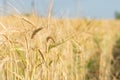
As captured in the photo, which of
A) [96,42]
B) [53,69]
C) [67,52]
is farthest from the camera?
[96,42]

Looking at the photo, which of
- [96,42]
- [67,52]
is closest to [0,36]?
[67,52]

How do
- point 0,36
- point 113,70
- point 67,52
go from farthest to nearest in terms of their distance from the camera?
point 113,70 < point 67,52 < point 0,36

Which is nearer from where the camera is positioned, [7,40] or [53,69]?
[7,40]

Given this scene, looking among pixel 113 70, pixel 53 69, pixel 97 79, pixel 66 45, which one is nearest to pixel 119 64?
pixel 113 70

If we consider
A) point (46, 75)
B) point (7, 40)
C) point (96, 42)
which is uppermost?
point (96, 42)

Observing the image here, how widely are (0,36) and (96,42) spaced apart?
5779 millimetres

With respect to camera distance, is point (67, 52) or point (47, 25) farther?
point (67, 52)

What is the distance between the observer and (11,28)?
2457 millimetres

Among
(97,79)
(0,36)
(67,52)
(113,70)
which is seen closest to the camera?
(0,36)

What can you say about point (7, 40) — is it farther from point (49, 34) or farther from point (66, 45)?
point (66, 45)

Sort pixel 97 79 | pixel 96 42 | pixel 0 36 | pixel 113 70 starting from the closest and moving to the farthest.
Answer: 1. pixel 0 36
2. pixel 97 79
3. pixel 113 70
4. pixel 96 42

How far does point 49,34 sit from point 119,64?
4012 millimetres

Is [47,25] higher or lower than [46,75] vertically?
higher

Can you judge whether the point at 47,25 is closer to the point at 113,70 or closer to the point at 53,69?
the point at 53,69
